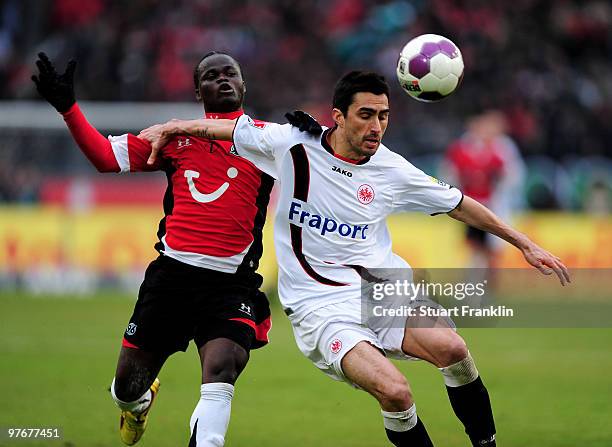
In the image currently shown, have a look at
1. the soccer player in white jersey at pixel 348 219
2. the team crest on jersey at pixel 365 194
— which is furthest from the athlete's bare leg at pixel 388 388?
the team crest on jersey at pixel 365 194

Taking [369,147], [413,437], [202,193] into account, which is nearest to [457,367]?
[413,437]

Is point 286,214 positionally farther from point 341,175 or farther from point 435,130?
point 435,130

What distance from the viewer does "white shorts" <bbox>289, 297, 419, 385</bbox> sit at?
6.21m

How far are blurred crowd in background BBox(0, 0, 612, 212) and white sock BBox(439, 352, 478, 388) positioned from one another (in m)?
13.4

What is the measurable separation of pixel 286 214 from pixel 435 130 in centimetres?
1393

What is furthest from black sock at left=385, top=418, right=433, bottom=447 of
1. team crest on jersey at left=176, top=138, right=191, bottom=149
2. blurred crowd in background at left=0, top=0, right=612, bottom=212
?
blurred crowd in background at left=0, top=0, right=612, bottom=212

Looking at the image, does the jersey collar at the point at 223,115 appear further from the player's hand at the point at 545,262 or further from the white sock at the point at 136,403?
the player's hand at the point at 545,262

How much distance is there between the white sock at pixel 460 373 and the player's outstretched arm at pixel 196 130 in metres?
1.88

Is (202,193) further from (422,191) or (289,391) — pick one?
(289,391)

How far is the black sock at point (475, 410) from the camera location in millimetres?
6438

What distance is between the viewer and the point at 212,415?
19.5 ft

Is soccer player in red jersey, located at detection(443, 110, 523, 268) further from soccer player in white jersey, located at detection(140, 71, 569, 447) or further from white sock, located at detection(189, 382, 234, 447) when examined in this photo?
white sock, located at detection(189, 382, 234, 447)

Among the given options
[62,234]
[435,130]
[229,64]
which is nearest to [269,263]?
[62,234]

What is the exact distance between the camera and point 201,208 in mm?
6605
